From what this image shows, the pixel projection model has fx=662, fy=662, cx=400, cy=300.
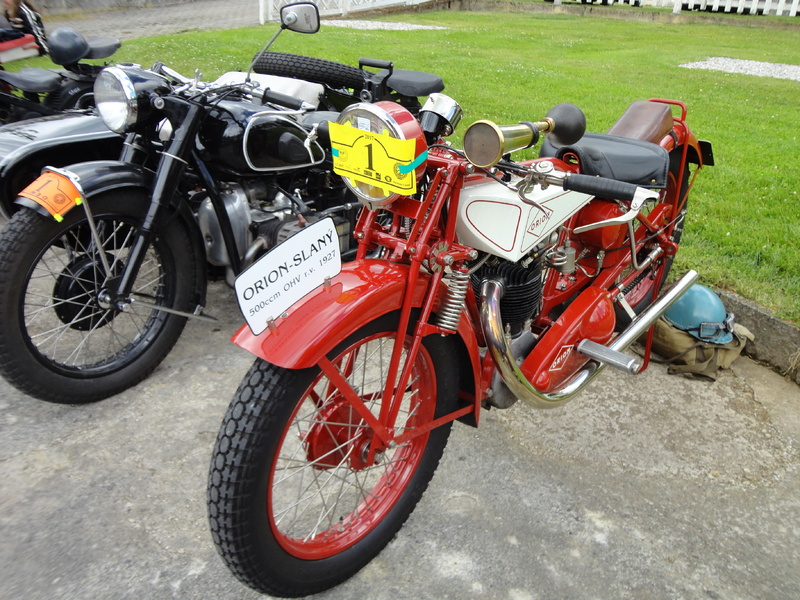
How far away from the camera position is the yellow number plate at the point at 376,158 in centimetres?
160

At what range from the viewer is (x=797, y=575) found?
2041 millimetres

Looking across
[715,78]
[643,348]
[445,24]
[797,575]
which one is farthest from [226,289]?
[445,24]

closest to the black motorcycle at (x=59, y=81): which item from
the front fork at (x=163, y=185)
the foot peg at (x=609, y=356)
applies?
the front fork at (x=163, y=185)

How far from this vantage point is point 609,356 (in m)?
2.34

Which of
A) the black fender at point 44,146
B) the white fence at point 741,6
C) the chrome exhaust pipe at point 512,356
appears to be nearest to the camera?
the chrome exhaust pipe at point 512,356

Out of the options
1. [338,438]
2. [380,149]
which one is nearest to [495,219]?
[380,149]

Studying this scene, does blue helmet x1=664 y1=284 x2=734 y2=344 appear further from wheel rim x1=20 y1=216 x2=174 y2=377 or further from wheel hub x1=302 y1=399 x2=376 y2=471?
wheel rim x1=20 y1=216 x2=174 y2=377

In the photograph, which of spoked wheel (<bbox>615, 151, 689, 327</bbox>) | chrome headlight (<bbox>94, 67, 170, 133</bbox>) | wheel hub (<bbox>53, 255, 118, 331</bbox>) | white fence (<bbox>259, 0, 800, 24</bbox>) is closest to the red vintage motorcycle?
spoked wheel (<bbox>615, 151, 689, 327</bbox>)

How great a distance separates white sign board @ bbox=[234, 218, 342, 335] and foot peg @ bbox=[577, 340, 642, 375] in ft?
3.56

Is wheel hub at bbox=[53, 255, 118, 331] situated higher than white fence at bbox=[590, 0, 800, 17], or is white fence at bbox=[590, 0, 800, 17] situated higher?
wheel hub at bbox=[53, 255, 118, 331]

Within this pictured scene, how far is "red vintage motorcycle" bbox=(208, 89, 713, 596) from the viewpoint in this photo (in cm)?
160

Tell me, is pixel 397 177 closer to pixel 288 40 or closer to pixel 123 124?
pixel 123 124

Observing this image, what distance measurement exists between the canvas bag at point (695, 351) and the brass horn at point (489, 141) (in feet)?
5.93

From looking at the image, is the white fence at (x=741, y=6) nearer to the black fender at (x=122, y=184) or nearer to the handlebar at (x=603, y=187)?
the black fender at (x=122, y=184)
